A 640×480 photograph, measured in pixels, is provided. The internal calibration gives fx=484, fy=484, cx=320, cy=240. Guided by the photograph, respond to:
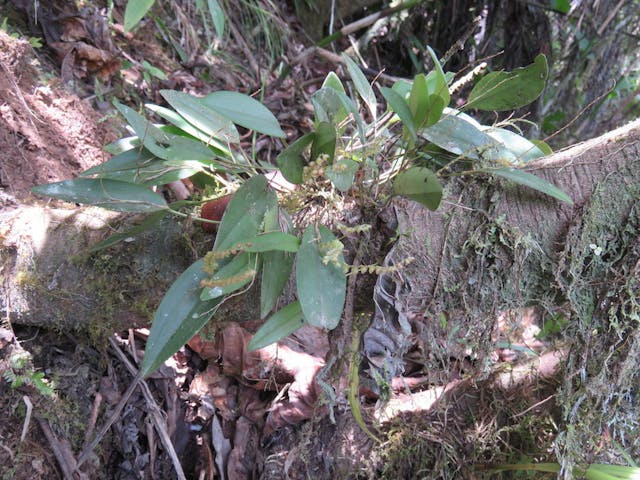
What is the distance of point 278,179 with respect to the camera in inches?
39.6

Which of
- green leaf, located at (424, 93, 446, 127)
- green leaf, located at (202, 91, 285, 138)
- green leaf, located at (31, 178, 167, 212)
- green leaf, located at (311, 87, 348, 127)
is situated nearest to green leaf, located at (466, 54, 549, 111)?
green leaf, located at (424, 93, 446, 127)

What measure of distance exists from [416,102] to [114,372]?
0.95 metres

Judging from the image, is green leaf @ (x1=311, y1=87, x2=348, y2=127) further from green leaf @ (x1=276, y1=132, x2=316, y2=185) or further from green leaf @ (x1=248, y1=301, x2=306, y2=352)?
green leaf @ (x1=248, y1=301, x2=306, y2=352)

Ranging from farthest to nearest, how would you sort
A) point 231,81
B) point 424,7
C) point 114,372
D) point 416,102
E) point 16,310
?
point 424,7
point 231,81
point 114,372
point 16,310
point 416,102

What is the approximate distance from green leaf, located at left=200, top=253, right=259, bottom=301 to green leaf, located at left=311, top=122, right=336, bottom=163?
0.21 metres

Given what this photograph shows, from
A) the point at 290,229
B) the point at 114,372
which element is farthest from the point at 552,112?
the point at 114,372

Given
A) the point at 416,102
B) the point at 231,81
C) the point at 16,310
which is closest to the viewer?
the point at 416,102

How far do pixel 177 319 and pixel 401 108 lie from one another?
480mm

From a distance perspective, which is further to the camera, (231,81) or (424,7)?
(424,7)

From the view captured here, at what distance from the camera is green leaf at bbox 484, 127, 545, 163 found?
0.89 metres

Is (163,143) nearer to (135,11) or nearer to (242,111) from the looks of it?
(242,111)

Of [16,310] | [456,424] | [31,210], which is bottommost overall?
[456,424]

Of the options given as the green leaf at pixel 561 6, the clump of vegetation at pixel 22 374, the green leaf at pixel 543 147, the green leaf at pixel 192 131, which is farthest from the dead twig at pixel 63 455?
the green leaf at pixel 561 6

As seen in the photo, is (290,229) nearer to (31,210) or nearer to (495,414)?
(31,210)
